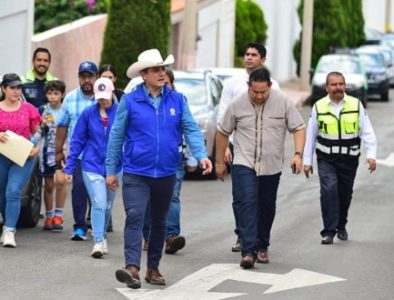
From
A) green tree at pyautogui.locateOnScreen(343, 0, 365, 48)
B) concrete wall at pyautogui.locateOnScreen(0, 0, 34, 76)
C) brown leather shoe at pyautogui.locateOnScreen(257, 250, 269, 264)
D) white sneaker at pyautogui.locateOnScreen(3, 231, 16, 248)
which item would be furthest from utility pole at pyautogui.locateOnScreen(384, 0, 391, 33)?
brown leather shoe at pyautogui.locateOnScreen(257, 250, 269, 264)

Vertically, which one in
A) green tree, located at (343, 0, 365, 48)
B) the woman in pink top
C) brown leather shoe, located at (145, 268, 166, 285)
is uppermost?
green tree, located at (343, 0, 365, 48)

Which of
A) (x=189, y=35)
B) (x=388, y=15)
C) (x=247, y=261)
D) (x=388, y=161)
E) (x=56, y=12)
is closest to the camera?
(x=247, y=261)

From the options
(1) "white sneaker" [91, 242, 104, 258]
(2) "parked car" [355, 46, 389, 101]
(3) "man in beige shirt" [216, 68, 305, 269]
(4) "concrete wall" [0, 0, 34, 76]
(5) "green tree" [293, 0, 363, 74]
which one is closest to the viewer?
(3) "man in beige shirt" [216, 68, 305, 269]

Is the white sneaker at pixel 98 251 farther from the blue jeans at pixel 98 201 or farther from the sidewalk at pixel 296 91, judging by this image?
the sidewalk at pixel 296 91

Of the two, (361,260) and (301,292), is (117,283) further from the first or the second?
(361,260)

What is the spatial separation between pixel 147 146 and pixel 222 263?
2.05 m

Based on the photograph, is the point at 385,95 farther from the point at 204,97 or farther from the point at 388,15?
the point at 388,15

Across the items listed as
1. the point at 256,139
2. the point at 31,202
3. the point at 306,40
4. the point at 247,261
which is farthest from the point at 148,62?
the point at 306,40

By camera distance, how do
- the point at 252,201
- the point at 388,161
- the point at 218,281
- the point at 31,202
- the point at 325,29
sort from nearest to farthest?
the point at 218,281 < the point at 252,201 < the point at 31,202 < the point at 388,161 < the point at 325,29

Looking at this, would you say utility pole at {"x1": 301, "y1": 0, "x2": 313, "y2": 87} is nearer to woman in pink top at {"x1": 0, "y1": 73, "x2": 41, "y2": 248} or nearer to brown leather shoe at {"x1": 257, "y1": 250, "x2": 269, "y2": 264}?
woman in pink top at {"x1": 0, "y1": 73, "x2": 41, "y2": 248}

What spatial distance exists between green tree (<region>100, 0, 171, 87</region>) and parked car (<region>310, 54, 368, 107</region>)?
10485 millimetres

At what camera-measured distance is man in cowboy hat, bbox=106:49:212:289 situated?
11.0 meters

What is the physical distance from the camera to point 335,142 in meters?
14.1

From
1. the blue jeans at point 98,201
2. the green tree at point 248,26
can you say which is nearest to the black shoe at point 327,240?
the blue jeans at point 98,201
